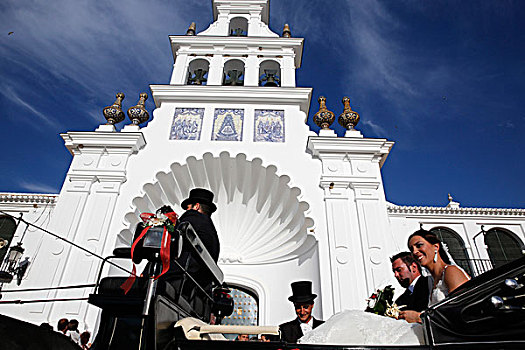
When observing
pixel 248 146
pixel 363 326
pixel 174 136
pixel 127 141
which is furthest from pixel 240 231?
pixel 363 326

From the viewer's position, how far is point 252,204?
756 centimetres

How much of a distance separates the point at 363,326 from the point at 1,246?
8.85 m

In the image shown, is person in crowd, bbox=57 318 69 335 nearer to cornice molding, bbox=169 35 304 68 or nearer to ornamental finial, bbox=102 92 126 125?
ornamental finial, bbox=102 92 126 125

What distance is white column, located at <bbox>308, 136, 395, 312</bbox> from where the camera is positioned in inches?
215

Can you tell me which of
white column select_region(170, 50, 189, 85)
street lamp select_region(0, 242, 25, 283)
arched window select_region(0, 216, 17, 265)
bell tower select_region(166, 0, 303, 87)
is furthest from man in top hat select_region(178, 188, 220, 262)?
arched window select_region(0, 216, 17, 265)

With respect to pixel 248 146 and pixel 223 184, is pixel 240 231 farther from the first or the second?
pixel 248 146

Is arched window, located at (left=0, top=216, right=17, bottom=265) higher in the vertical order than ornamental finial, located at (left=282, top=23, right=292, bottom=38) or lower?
lower

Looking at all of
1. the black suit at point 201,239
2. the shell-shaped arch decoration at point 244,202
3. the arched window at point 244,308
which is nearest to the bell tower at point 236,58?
the shell-shaped arch decoration at point 244,202

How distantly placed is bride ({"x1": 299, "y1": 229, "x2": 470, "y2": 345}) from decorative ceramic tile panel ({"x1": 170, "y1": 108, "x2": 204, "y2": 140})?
5.91 m

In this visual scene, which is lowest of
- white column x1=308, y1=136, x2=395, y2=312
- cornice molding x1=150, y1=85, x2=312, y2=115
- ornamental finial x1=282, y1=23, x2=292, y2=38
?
white column x1=308, y1=136, x2=395, y2=312

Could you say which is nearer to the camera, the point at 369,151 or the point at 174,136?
the point at 369,151

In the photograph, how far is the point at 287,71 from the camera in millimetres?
9258

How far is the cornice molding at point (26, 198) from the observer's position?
809 cm

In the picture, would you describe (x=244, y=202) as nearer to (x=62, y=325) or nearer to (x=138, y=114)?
(x=138, y=114)
